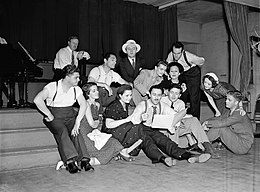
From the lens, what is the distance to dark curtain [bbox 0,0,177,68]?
5672 mm

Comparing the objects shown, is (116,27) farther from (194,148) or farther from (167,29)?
(194,148)

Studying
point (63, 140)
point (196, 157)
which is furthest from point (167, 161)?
point (63, 140)

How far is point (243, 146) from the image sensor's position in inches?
161

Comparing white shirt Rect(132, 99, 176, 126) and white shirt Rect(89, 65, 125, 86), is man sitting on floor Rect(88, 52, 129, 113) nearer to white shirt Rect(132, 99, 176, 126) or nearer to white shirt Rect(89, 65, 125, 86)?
white shirt Rect(89, 65, 125, 86)

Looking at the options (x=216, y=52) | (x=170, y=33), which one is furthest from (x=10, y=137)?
(x=216, y=52)

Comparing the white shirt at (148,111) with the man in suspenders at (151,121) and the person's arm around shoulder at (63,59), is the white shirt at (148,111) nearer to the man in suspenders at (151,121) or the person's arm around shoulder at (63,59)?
the man in suspenders at (151,121)

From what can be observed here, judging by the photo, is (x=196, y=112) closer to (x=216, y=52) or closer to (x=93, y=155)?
(x=93, y=155)

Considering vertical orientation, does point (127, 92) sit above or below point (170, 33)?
below

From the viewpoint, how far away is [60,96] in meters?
3.38

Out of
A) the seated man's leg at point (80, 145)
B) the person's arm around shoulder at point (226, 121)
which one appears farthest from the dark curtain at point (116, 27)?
the seated man's leg at point (80, 145)

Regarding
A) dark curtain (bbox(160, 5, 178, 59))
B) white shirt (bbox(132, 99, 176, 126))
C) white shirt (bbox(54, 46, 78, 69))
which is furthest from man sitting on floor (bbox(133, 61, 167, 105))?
dark curtain (bbox(160, 5, 178, 59))

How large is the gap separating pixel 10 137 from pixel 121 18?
12.3 feet

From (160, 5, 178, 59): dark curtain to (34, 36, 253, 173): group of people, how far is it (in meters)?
2.77

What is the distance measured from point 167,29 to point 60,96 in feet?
14.6
